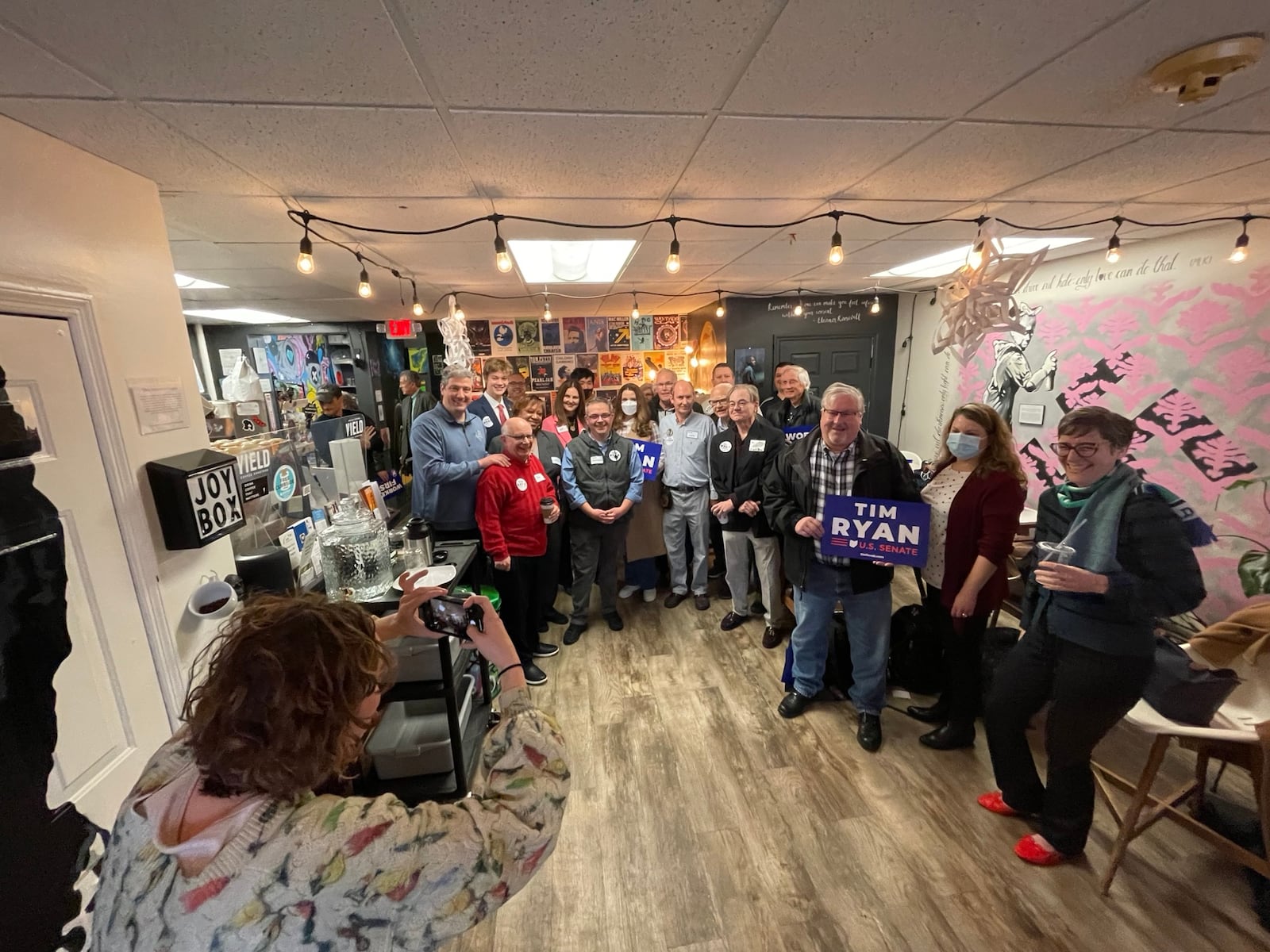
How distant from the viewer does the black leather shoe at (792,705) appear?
2393mm

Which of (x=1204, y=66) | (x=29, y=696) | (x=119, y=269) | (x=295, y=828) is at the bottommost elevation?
(x=29, y=696)

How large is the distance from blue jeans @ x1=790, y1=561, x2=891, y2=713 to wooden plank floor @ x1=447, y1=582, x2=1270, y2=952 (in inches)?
9.2

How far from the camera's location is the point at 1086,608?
1.49 meters

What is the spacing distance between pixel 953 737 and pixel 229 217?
3.88 metres

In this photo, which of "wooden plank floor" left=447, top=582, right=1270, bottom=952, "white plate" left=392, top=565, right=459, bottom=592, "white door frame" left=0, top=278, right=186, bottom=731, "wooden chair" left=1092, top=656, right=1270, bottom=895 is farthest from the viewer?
"white plate" left=392, top=565, right=459, bottom=592

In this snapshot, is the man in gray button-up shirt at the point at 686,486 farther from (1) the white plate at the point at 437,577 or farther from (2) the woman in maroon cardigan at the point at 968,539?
(1) the white plate at the point at 437,577

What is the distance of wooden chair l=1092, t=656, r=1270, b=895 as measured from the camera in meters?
1.38

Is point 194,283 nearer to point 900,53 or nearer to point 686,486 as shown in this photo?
point 686,486

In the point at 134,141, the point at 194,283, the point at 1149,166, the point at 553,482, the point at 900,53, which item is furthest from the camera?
the point at 194,283

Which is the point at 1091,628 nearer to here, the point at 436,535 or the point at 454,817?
the point at 454,817

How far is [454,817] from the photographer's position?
733 millimetres

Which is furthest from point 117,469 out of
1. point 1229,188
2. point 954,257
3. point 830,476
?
point 954,257

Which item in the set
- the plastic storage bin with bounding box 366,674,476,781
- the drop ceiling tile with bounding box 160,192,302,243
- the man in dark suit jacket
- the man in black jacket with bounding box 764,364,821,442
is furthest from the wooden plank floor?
the man in dark suit jacket

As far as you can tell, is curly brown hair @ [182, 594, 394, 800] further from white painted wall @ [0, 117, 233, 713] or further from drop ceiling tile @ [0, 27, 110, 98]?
drop ceiling tile @ [0, 27, 110, 98]
